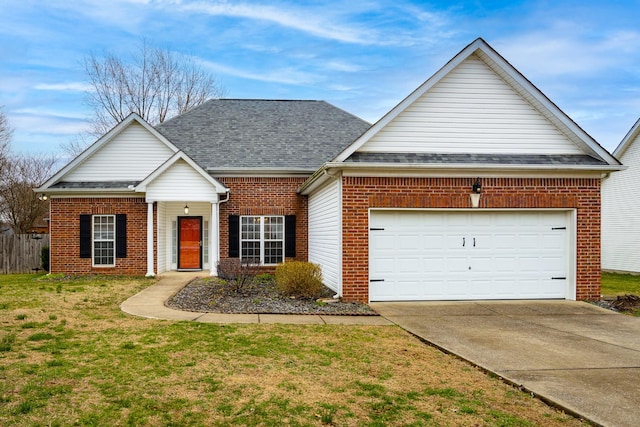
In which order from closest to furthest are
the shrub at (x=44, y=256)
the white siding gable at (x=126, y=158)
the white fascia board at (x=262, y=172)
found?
the white siding gable at (x=126, y=158) < the white fascia board at (x=262, y=172) < the shrub at (x=44, y=256)

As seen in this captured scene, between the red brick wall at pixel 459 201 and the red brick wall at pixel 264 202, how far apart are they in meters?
7.01

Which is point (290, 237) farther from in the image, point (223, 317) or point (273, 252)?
point (223, 317)

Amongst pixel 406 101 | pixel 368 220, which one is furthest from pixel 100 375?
pixel 406 101

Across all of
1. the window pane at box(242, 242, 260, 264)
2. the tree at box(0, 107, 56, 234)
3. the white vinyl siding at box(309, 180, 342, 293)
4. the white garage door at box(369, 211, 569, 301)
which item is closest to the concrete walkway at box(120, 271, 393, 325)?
the white vinyl siding at box(309, 180, 342, 293)

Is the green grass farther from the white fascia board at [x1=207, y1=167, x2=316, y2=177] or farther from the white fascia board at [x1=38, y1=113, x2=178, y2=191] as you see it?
the white fascia board at [x1=38, y1=113, x2=178, y2=191]

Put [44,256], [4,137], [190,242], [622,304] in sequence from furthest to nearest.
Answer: [4,137]
[44,256]
[190,242]
[622,304]

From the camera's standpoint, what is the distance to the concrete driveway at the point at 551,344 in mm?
5168

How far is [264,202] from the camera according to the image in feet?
59.5

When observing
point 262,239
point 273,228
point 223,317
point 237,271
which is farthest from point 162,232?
point 223,317

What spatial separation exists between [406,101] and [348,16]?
19.9 ft

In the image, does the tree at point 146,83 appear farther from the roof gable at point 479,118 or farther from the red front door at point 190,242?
the roof gable at point 479,118

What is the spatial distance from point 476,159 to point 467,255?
233 centimetres

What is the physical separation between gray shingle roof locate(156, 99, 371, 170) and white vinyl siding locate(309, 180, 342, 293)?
2632mm

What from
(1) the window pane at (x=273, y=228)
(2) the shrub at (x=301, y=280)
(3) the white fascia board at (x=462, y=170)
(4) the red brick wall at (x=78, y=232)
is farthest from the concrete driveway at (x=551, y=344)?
(4) the red brick wall at (x=78, y=232)
